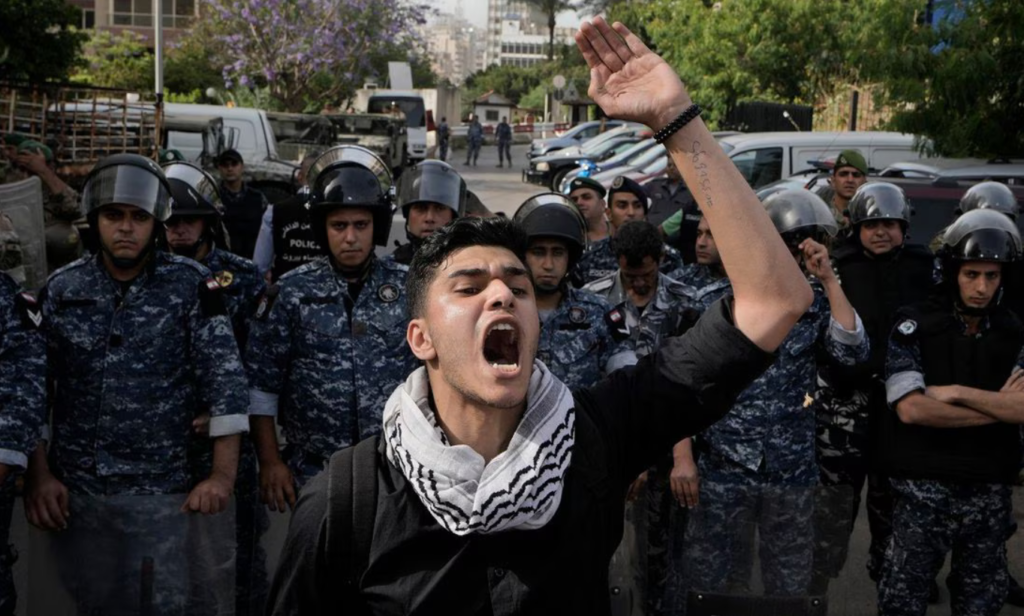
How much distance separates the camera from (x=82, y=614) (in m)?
4.29

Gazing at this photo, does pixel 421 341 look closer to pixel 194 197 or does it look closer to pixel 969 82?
pixel 194 197

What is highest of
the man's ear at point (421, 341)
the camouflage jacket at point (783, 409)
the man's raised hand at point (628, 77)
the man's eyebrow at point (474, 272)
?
the man's raised hand at point (628, 77)

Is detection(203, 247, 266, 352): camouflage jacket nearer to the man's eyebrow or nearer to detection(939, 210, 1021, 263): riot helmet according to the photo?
detection(939, 210, 1021, 263): riot helmet

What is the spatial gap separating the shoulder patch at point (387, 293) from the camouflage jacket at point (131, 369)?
0.57 metres

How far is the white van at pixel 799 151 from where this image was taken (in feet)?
47.9

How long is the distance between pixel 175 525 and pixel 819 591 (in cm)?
252

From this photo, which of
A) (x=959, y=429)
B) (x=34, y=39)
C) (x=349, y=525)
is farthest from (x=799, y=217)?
(x=34, y=39)

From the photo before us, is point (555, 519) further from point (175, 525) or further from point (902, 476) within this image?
point (902, 476)

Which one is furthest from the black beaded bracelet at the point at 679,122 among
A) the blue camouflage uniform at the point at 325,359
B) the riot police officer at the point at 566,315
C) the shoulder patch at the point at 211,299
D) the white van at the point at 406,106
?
the white van at the point at 406,106

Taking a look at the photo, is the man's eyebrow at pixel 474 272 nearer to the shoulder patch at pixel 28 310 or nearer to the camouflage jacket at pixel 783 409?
the shoulder patch at pixel 28 310

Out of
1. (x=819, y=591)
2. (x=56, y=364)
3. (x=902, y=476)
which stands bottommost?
(x=819, y=591)

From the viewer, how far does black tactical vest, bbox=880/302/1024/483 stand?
5090 mm

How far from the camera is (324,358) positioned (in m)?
4.70

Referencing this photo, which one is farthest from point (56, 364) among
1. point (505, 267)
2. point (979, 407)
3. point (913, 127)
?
point (913, 127)
